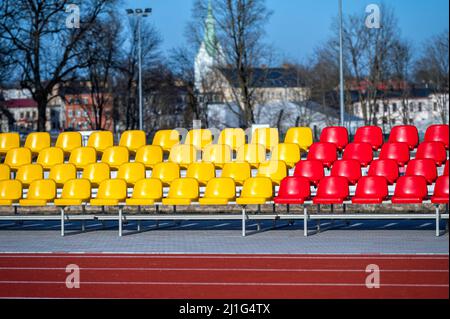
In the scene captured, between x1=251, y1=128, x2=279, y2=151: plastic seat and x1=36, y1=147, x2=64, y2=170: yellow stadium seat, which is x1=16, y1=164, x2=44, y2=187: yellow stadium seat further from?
x1=251, y1=128, x2=279, y2=151: plastic seat

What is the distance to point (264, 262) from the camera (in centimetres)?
1055

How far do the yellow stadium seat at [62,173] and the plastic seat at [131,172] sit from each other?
0.96m

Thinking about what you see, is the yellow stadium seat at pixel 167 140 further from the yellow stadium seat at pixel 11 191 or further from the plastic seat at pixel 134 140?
the yellow stadium seat at pixel 11 191

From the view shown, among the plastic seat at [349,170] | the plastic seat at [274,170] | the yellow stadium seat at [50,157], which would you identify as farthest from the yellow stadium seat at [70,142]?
the plastic seat at [349,170]

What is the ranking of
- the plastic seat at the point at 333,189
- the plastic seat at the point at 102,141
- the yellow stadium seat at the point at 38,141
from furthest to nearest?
the yellow stadium seat at the point at 38,141 → the plastic seat at the point at 102,141 → the plastic seat at the point at 333,189

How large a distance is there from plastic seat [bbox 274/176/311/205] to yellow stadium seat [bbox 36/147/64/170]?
540 cm

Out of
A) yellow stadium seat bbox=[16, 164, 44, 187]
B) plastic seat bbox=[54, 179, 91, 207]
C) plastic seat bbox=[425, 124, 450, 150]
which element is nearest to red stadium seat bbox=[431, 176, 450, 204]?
plastic seat bbox=[425, 124, 450, 150]

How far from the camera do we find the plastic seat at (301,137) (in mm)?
16391

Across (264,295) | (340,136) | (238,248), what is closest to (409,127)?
(340,136)

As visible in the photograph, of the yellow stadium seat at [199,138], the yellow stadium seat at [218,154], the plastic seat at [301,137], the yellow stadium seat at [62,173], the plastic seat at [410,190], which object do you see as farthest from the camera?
the yellow stadium seat at [199,138]

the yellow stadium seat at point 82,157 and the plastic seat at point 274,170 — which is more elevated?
the yellow stadium seat at point 82,157

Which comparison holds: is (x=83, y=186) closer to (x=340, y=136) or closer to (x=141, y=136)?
(x=141, y=136)

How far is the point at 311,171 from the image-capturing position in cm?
1430

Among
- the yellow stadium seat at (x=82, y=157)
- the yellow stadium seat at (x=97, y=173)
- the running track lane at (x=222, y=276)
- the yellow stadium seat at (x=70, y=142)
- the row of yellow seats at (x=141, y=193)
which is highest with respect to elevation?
the yellow stadium seat at (x=70, y=142)
